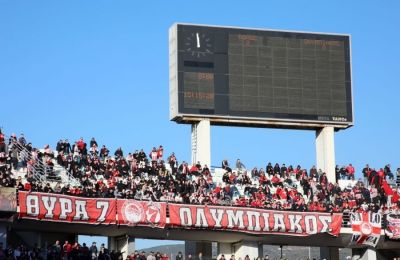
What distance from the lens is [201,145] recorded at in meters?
45.9

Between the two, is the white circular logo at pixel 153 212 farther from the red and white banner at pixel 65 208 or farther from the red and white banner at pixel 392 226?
the red and white banner at pixel 392 226

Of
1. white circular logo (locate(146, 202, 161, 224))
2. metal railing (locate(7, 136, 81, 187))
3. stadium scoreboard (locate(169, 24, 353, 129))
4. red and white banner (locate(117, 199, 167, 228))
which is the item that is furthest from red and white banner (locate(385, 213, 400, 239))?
metal railing (locate(7, 136, 81, 187))

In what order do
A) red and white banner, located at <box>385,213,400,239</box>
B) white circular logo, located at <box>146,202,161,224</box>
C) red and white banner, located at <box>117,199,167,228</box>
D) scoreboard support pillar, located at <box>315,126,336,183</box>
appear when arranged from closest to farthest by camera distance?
red and white banner, located at <box>117,199,167,228</box>, white circular logo, located at <box>146,202,161,224</box>, red and white banner, located at <box>385,213,400,239</box>, scoreboard support pillar, located at <box>315,126,336,183</box>

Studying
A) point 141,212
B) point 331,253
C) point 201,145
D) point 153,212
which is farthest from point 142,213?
point 331,253

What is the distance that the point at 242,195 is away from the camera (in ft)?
145

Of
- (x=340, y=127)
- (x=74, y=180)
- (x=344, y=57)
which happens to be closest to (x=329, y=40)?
(x=344, y=57)

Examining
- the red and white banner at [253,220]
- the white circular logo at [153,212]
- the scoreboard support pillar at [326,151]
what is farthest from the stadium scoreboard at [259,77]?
the white circular logo at [153,212]

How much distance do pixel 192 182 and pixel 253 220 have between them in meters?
3.63

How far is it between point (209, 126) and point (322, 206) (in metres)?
6.28

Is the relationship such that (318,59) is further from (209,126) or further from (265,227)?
(265,227)

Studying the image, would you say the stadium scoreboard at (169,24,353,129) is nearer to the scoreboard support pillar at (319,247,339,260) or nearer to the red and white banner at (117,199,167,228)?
the red and white banner at (117,199,167,228)

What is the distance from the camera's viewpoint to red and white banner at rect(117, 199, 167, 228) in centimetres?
3844

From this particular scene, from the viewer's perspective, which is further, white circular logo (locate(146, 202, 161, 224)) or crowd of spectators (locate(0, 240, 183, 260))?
white circular logo (locate(146, 202, 161, 224))

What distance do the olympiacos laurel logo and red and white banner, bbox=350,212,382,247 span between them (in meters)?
9.08
